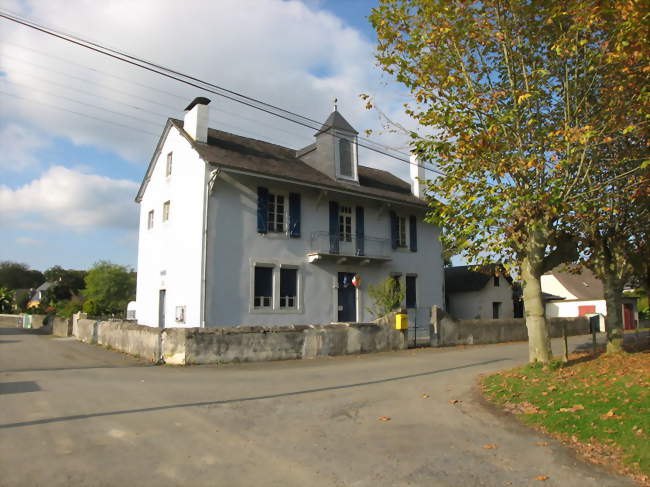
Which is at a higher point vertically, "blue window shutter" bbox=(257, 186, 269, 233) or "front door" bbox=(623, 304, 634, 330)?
"blue window shutter" bbox=(257, 186, 269, 233)

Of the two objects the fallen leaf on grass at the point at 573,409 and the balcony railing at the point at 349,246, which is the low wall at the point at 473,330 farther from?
the fallen leaf on grass at the point at 573,409

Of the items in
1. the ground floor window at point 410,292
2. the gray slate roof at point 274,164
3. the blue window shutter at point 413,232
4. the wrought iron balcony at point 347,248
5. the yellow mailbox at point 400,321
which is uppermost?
the gray slate roof at point 274,164

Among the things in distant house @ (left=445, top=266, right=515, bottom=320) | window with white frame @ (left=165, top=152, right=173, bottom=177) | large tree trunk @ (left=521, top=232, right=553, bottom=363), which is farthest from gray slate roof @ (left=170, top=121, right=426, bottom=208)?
large tree trunk @ (left=521, top=232, right=553, bottom=363)

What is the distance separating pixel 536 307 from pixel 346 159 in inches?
538

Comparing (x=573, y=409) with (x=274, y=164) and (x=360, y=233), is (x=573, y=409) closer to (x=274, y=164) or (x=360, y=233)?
(x=360, y=233)

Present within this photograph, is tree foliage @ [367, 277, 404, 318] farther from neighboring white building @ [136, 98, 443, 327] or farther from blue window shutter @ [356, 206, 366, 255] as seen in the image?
blue window shutter @ [356, 206, 366, 255]

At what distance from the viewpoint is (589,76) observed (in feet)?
33.0

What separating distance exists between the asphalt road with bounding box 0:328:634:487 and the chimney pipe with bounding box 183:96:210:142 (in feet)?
35.7

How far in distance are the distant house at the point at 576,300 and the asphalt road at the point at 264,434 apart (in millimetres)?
32645

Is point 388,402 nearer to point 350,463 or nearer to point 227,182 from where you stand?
point 350,463

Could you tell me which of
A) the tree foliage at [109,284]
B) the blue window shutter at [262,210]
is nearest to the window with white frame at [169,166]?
the blue window shutter at [262,210]

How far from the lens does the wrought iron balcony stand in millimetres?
20547

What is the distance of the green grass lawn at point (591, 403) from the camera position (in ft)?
18.7

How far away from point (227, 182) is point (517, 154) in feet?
37.7
